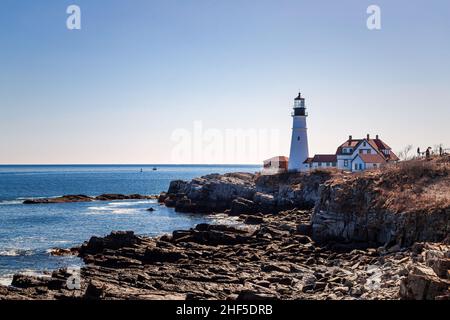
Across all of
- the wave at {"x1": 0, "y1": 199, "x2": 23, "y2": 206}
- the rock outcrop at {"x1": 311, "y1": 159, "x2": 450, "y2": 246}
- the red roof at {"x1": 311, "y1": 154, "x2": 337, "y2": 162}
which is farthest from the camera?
the wave at {"x1": 0, "y1": 199, "x2": 23, "y2": 206}

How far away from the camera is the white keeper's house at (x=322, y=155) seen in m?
67.9

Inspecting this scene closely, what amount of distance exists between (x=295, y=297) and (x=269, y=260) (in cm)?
915

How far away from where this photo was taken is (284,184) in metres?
66.9

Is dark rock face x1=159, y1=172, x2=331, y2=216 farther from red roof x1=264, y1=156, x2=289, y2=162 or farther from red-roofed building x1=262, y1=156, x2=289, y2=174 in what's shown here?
red roof x1=264, y1=156, x2=289, y2=162

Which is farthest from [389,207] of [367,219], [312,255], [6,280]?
[6,280]

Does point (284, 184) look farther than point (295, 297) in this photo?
Yes

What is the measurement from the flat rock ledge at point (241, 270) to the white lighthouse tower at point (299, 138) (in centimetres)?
3395

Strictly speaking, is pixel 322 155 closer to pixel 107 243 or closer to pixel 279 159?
pixel 279 159

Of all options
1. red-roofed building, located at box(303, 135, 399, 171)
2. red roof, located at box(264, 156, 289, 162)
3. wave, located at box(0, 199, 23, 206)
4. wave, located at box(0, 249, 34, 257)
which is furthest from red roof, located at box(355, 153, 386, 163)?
wave, located at box(0, 199, 23, 206)

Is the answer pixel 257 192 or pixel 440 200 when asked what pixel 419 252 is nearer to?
pixel 440 200

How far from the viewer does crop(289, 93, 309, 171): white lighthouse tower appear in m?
72.9

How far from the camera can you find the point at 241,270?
2877cm
